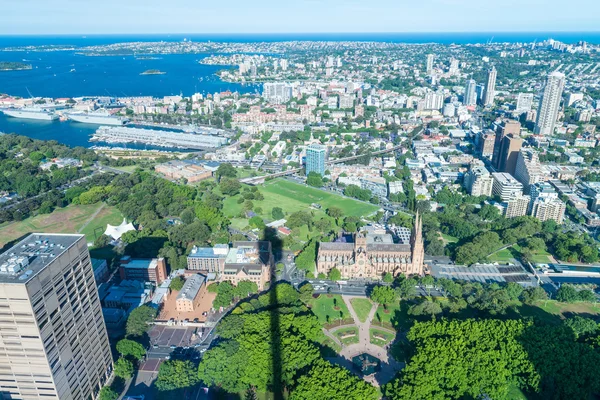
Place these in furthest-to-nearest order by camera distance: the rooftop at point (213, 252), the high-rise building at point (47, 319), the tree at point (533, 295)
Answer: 1. the rooftop at point (213, 252)
2. the tree at point (533, 295)
3. the high-rise building at point (47, 319)

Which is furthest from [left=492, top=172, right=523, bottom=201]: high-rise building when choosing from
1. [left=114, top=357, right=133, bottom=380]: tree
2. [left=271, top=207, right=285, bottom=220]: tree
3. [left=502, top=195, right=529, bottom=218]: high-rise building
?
[left=114, top=357, right=133, bottom=380]: tree

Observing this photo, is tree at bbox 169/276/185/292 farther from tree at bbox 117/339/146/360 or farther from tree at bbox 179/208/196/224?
tree at bbox 179/208/196/224

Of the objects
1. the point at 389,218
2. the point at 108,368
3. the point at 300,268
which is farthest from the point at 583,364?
the point at 108,368

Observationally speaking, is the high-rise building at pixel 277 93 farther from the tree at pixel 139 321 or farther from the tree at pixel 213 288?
the tree at pixel 139 321

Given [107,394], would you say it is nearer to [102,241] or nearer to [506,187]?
[102,241]

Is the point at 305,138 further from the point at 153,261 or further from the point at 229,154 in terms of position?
the point at 153,261

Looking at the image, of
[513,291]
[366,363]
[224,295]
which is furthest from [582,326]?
[224,295]

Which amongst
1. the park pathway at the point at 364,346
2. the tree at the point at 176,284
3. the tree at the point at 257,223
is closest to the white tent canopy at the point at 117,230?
the tree at the point at 176,284

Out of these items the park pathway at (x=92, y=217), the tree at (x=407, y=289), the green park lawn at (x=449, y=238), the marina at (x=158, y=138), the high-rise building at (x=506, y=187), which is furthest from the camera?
the marina at (x=158, y=138)
